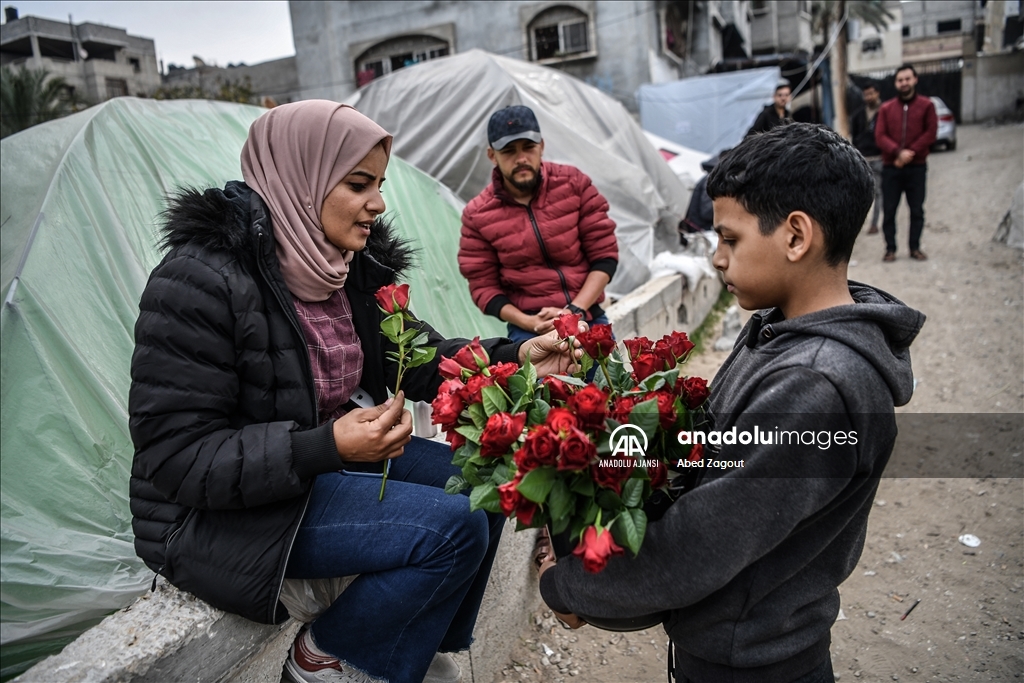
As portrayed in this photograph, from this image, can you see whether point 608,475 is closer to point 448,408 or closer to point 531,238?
point 448,408

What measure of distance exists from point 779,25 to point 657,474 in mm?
33016

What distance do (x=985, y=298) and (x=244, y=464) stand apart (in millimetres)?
6733

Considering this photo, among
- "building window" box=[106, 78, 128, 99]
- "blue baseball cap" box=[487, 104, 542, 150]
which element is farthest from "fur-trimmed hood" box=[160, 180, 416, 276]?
"building window" box=[106, 78, 128, 99]

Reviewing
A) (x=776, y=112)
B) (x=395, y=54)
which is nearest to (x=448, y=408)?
(x=776, y=112)

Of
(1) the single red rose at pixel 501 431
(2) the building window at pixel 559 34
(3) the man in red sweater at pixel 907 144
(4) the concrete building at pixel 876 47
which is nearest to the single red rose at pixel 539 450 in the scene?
(1) the single red rose at pixel 501 431

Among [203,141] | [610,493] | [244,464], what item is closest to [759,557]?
[610,493]

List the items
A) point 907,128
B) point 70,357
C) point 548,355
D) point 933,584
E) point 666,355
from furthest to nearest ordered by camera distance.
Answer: point 907,128, point 933,584, point 70,357, point 548,355, point 666,355

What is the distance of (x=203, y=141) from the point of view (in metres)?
4.00

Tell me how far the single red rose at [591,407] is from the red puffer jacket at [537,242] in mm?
2283

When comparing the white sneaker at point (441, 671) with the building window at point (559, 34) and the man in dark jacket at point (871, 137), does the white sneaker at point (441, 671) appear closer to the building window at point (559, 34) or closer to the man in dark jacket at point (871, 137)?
the man in dark jacket at point (871, 137)

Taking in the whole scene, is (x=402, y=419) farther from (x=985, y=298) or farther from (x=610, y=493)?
(x=985, y=298)

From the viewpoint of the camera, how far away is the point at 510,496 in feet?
4.11

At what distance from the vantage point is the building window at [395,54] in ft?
54.9

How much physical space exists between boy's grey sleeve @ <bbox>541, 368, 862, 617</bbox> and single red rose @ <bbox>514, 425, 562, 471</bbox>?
281 mm
